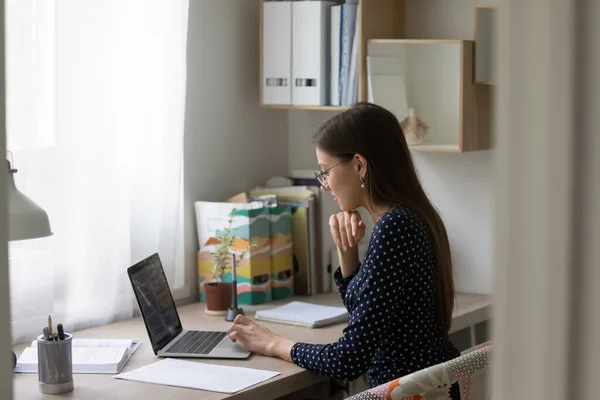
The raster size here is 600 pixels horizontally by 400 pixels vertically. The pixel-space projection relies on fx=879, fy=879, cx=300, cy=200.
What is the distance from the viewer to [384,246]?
1.89m

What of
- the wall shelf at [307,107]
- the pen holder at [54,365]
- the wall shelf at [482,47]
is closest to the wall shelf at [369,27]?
the wall shelf at [307,107]

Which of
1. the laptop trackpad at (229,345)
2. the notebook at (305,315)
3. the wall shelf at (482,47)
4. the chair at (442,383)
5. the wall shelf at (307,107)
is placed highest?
the wall shelf at (482,47)

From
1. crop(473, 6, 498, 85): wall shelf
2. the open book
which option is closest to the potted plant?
the open book

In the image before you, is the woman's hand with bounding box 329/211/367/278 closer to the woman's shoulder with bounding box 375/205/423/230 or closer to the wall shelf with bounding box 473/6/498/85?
the woman's shoulder with bounding box 375/205/423/230

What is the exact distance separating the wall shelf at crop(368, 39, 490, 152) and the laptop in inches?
37.2

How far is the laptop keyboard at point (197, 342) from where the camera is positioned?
7.32ft

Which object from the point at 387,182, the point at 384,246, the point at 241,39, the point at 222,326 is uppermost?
the point at 241,39

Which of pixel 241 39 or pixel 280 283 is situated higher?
pixel 241 39

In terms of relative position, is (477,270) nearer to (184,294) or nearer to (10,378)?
(184,294)

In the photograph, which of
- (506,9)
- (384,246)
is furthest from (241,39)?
(506,9)

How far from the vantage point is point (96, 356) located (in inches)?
84.3

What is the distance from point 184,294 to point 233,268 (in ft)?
1.05

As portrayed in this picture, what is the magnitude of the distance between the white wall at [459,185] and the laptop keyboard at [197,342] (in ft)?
2.46

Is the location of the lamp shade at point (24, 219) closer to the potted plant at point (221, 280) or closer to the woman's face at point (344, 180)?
the woman's face at point (344, 180)
